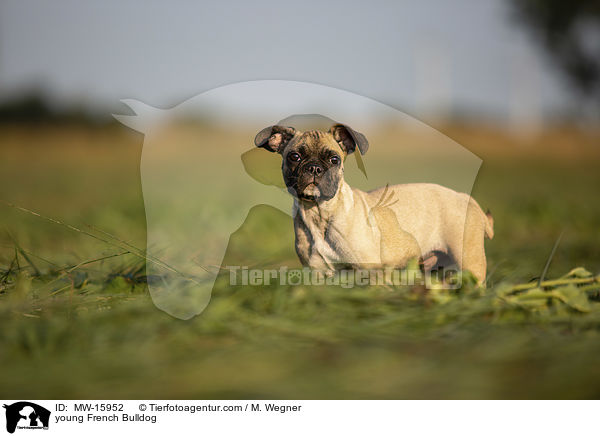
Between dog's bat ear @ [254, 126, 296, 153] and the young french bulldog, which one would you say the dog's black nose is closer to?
the young french bulldog

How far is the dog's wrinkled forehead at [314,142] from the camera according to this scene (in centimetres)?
301

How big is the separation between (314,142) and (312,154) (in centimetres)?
9

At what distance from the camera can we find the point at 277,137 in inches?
123

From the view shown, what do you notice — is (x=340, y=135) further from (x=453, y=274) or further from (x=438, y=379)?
(x=438, y=379)

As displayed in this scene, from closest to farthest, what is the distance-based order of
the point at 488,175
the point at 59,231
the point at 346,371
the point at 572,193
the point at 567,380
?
the point at 567,380 < the point at 346,371 < the point at 59,231 < the point at 572,193 < the point at 488,175

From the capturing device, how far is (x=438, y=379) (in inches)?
79.4

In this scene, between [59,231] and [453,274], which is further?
[59,231]

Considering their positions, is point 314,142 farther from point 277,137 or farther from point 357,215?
point 357,215

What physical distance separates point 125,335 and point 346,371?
1.02 m

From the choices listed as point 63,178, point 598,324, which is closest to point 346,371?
point 598,324

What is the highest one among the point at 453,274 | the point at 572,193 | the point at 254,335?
the point at 572,193
